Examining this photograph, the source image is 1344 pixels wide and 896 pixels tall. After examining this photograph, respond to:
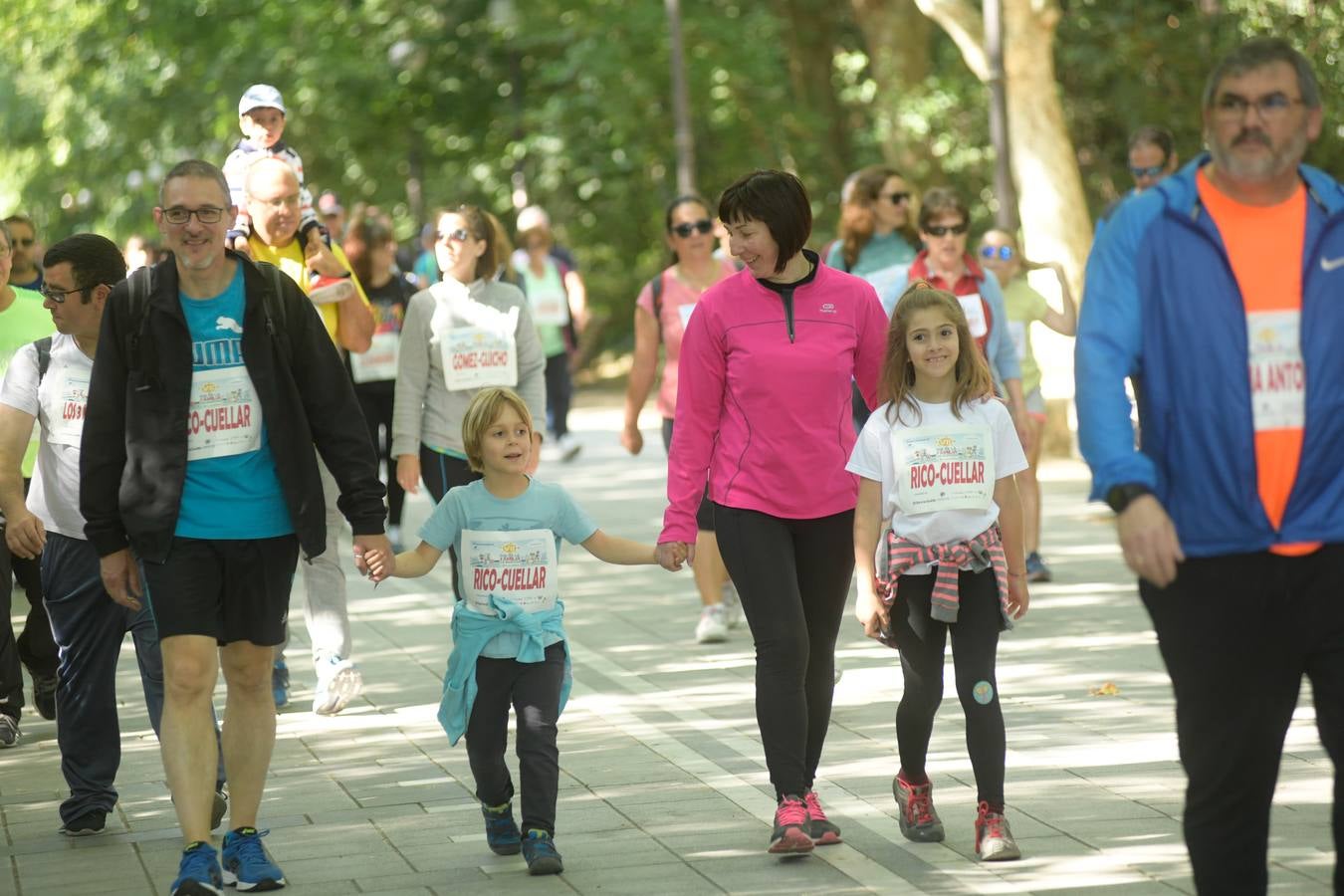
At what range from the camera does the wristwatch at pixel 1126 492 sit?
4.31m

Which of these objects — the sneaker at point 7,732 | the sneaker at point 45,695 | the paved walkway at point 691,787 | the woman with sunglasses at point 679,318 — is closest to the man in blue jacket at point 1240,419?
the paved walkway at point 691,787

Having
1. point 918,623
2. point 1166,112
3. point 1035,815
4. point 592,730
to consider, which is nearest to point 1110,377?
point 918,623

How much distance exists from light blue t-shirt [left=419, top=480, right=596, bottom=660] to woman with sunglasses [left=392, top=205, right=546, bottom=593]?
240 cm

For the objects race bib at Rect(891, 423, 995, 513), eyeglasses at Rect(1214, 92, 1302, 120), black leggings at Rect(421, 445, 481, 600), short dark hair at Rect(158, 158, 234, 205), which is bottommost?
black leggings at Rect(421, 445, 481, 600)

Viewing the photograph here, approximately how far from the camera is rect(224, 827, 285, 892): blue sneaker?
592 centimetres

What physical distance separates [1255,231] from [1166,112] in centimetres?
2154

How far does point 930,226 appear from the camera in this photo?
9.81 metres

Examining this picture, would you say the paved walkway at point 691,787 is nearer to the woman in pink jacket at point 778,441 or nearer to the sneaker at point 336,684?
the sneaker at point 336,684

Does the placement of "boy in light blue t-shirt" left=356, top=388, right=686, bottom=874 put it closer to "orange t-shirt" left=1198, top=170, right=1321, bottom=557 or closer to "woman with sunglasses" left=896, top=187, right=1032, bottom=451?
"orange t-shirt" left=1198, top=170, right=1321, bottom=557

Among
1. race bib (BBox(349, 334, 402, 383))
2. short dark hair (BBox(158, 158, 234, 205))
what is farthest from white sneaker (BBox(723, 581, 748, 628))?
short dark hair (BBox(158, 158, 234, 205))

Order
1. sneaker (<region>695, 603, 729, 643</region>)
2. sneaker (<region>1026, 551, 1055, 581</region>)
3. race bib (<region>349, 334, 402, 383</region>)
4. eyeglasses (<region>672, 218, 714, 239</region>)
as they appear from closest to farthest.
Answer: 1. sneaker (<region>695, 603, 729, 643</region>)
2. eyeglasses (<region>672, 218, 714, 239</region>)
3. sneaker (<region>1026, 551, 1055, 581</region>)
4. race bib (<region>349, 334, 402, 383</region>)

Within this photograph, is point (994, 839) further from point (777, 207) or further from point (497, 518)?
point (777, 207)

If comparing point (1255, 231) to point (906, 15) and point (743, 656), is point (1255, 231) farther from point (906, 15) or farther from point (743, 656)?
point (906, 15)

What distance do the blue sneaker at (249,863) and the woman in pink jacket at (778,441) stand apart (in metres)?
1.42
